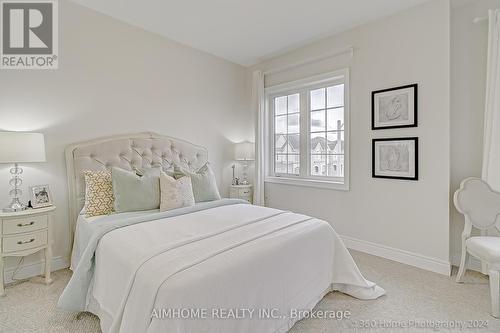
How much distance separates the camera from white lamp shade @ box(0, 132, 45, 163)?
7.04ft

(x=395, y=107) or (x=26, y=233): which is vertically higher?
(x=395, y=107)

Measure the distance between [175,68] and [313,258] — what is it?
3.02m

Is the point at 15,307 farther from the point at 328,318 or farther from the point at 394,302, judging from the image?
the point at 394,302

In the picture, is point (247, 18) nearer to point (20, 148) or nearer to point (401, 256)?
point (20, 148)

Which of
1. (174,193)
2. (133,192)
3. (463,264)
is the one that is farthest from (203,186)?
(463,264)

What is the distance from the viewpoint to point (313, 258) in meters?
1.95

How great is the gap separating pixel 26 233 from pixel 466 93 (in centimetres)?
433

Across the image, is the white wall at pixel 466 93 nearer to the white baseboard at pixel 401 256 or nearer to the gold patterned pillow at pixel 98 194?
the white baseboard at pixel 401 256

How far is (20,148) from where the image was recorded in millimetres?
2197
